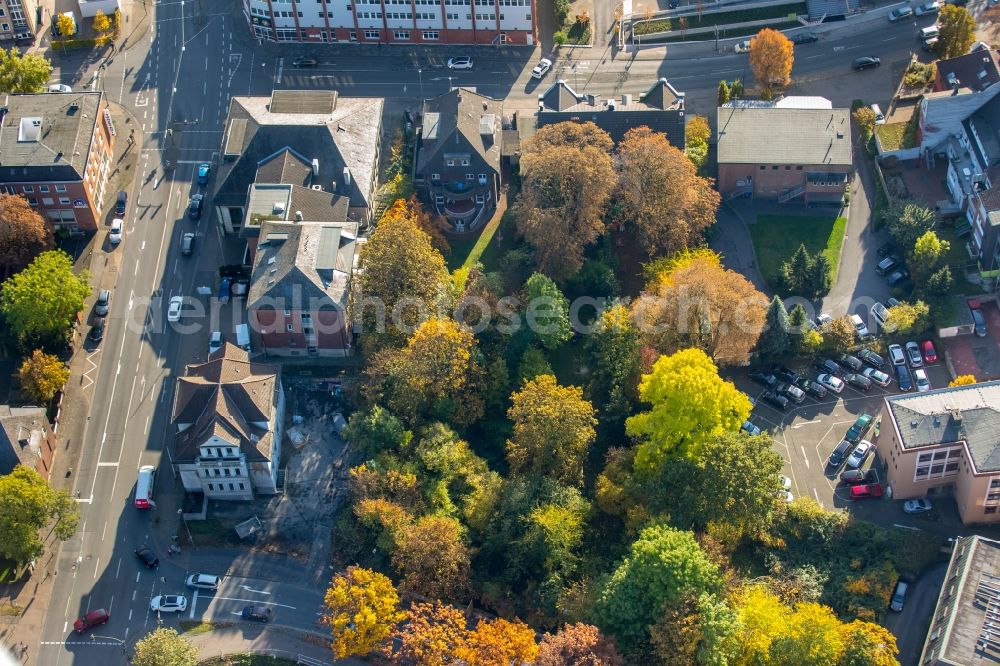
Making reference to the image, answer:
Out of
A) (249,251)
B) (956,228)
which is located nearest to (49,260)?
(249,251)

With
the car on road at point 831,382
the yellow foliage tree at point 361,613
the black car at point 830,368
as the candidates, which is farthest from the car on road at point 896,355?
the yellow foliage tree at point 361,613

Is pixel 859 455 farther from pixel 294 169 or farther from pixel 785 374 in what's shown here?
pixel 294 169

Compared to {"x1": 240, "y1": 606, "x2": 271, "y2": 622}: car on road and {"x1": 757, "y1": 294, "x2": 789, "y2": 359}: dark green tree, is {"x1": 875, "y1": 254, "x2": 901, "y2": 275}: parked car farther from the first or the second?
{"x1": 240, "y1": 606, "x2": 271, "y2": 622}: car on road

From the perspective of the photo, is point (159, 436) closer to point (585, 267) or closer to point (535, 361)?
point (535, 361)

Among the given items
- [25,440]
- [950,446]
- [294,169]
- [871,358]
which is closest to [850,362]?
[871,358]

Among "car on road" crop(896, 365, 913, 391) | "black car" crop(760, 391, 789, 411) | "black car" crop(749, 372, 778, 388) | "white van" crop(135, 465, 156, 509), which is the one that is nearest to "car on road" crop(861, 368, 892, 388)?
"car on road" crop(896, 365, 913, 391)

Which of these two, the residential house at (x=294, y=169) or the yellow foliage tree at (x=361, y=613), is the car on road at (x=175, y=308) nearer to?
the residential house at (x=294, y=169)
